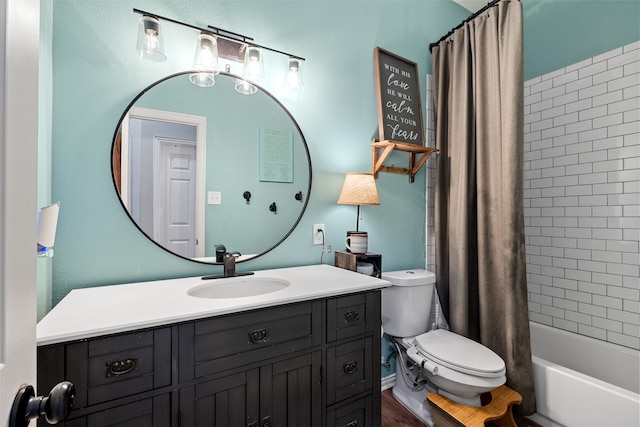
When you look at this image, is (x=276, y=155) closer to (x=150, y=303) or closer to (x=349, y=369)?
(x=150, y=303)

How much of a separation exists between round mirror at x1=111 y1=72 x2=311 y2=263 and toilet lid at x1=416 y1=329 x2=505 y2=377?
1036 mm

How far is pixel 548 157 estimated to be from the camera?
7.26 feet

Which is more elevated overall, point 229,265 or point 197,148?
point 197,148

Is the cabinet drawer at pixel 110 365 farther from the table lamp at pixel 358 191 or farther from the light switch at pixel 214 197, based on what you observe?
the table lamp at pixel 358 191

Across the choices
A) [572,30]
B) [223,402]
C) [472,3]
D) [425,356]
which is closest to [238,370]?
[223,402]

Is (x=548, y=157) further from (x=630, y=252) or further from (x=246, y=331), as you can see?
(x=246, y=331)

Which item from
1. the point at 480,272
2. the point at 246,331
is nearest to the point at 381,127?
the point at 480,272

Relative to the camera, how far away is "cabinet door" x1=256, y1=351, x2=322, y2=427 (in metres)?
1.11

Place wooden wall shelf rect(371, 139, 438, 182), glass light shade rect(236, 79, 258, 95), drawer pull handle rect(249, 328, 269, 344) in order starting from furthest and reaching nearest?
1. wooden wall shelf rect(371, 139, 438, 182)
2. glass light shade rect(236, 79, 258, 95)
3. drawer pull handle rect(249, 328, 269, 344)

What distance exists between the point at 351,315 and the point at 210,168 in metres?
1.01

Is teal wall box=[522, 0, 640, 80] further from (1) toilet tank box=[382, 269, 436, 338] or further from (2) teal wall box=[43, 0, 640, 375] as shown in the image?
(1) toilet tank box=[382, 269, 436, 338]

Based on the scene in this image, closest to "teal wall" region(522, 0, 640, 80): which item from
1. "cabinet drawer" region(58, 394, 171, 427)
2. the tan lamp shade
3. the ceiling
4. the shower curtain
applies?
the ceiling

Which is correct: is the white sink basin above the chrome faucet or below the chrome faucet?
below

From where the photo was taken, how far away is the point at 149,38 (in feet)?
4.23
